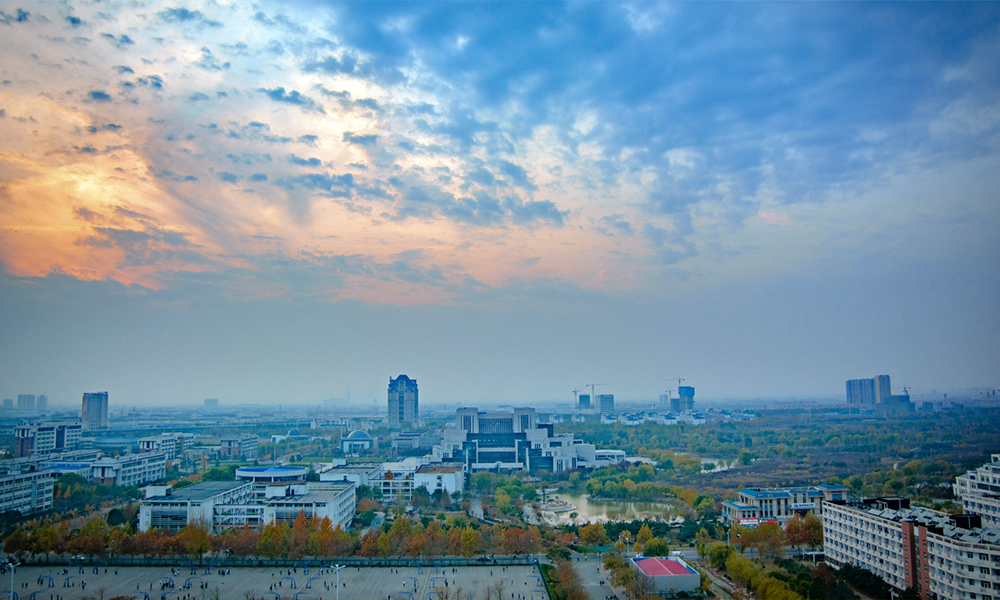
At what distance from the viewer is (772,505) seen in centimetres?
1675

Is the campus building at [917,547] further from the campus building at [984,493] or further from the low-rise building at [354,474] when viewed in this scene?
the low-rise building at [354,474]

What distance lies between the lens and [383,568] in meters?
13.2

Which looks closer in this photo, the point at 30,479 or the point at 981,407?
the point at 30,479

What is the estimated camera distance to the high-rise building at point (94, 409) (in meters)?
44.4

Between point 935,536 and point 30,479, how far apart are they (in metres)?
21.9

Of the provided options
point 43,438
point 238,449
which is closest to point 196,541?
point 43,438

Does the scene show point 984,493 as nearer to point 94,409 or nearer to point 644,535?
point 644,535

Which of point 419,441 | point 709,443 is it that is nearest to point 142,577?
point 419,441

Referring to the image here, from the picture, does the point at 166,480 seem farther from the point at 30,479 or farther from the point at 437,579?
the point at 437,579

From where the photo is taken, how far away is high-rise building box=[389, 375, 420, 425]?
56812mm

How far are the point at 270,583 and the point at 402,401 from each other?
45.4 meters

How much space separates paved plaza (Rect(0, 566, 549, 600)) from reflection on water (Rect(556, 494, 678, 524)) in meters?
5.63

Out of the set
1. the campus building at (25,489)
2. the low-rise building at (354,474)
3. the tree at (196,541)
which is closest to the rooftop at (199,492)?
the tree at (196,541)

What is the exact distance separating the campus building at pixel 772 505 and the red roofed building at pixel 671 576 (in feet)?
16.6
